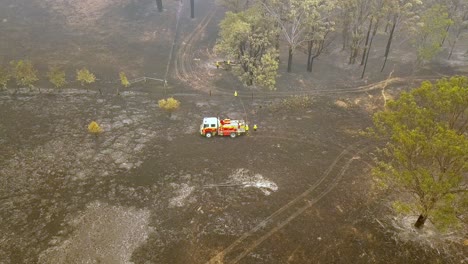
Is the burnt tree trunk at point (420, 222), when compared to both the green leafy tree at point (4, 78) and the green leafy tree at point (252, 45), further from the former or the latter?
the green leafy tree at point (4, 78)

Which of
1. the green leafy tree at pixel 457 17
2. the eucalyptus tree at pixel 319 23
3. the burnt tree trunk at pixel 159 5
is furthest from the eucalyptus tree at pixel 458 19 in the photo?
the burnt tree trunk at pixel 159 5

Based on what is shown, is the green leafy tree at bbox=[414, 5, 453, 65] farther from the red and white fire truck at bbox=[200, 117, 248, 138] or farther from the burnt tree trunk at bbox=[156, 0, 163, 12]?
the burnt tree trunk at bbox=[156, 0, 163, 12]

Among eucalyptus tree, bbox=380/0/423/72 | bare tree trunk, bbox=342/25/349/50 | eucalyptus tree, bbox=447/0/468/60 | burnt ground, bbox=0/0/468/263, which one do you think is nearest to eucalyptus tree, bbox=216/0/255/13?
burnt ground, bbox=0/0/468/263

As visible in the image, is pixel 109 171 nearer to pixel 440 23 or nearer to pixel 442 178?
pixel 442 178

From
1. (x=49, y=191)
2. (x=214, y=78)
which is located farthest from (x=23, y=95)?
(x=214, y=78)

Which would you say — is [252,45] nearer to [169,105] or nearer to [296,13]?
[296,13]

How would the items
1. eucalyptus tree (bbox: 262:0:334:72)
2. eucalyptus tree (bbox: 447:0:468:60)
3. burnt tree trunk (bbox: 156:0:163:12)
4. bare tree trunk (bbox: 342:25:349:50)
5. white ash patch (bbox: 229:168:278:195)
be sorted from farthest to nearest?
burnt tree trunk (bbox: 156:0:163:12)
bare tree trunk (bbox: 342:25:349:50)
eucalyptus tree (bbox: 447:0:468:60)
eucalyptus tree (bbox: 262:0:334:72)
white ash patch (bbox: 229:168:278:195)

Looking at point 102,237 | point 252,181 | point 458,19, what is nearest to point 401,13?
point 458,19
